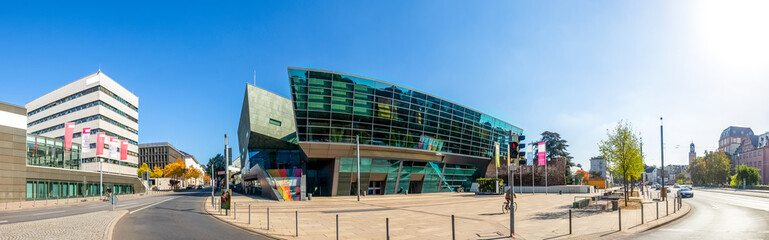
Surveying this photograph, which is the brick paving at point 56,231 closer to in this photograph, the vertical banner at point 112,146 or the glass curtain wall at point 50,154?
the glass curtain wall at point 50,154

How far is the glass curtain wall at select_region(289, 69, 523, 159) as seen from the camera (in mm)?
45406

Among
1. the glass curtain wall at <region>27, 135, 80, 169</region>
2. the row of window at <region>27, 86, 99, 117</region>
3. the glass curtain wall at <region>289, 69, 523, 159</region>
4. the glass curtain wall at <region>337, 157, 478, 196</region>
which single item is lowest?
the glass curtain wall at <region>337, 157, 478, 196</region>

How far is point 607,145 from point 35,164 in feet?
200

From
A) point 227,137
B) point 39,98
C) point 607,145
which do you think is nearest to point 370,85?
point 227,137

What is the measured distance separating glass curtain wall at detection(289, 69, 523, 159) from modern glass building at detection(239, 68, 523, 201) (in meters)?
0.11

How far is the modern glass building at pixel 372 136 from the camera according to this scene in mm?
46031

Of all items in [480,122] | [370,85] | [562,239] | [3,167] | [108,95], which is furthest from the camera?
[108,95]

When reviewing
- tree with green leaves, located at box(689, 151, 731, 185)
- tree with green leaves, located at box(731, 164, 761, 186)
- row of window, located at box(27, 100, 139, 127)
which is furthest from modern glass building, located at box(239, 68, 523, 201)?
tree with green leaves, located at box(689, 151, 731, 185)

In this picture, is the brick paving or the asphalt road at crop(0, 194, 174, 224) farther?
the asphalt road at crop(0, 194, 174, 224)

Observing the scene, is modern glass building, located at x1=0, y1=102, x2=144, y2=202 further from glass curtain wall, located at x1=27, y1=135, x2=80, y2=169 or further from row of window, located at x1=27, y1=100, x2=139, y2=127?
row of window, located at x1=27, y1=100, x2=139, y2=127

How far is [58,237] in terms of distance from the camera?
14.9m

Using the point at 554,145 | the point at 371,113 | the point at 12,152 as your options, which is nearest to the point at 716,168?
the point at 554,145

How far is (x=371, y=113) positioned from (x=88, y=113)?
52.5 metres

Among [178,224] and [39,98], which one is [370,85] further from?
[39,98]
